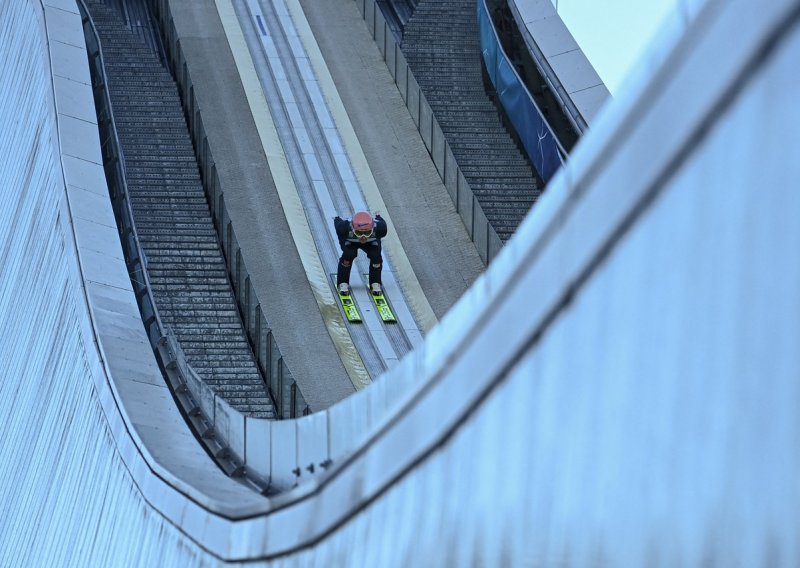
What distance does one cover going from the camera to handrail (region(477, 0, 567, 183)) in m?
14.4

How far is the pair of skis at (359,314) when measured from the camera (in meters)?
12.8

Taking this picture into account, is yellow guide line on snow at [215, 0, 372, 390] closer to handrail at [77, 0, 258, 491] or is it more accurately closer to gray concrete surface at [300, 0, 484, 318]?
gray concrete surface at [300, 0, 484, 318]

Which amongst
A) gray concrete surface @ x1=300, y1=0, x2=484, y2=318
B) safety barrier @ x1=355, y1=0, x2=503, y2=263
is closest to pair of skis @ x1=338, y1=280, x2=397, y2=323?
gray concrete surface @ x1=300, y1=0, x2=484, y2=318

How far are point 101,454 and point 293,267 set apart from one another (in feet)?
16.8

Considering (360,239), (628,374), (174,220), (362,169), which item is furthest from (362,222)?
(628,374)

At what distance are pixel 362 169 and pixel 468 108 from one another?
5.52 ft

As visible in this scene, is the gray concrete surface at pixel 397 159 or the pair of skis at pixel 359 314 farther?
the gray concrete surface at pixel 397 159

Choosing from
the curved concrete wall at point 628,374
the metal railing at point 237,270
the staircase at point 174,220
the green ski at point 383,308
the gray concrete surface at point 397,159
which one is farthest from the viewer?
the gray concrete surface at point 397,159

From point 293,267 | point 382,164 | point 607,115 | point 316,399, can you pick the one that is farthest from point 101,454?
point 382,164

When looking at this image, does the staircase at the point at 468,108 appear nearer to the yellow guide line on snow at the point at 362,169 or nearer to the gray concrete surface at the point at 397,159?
the gray concrete surface at the point at 397,159

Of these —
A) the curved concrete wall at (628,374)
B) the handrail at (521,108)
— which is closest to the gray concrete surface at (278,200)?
the handrail at (521,108)

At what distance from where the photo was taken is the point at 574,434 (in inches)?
135

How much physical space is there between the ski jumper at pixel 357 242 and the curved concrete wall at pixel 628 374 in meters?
7.17

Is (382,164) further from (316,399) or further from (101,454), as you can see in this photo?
(101,454)
